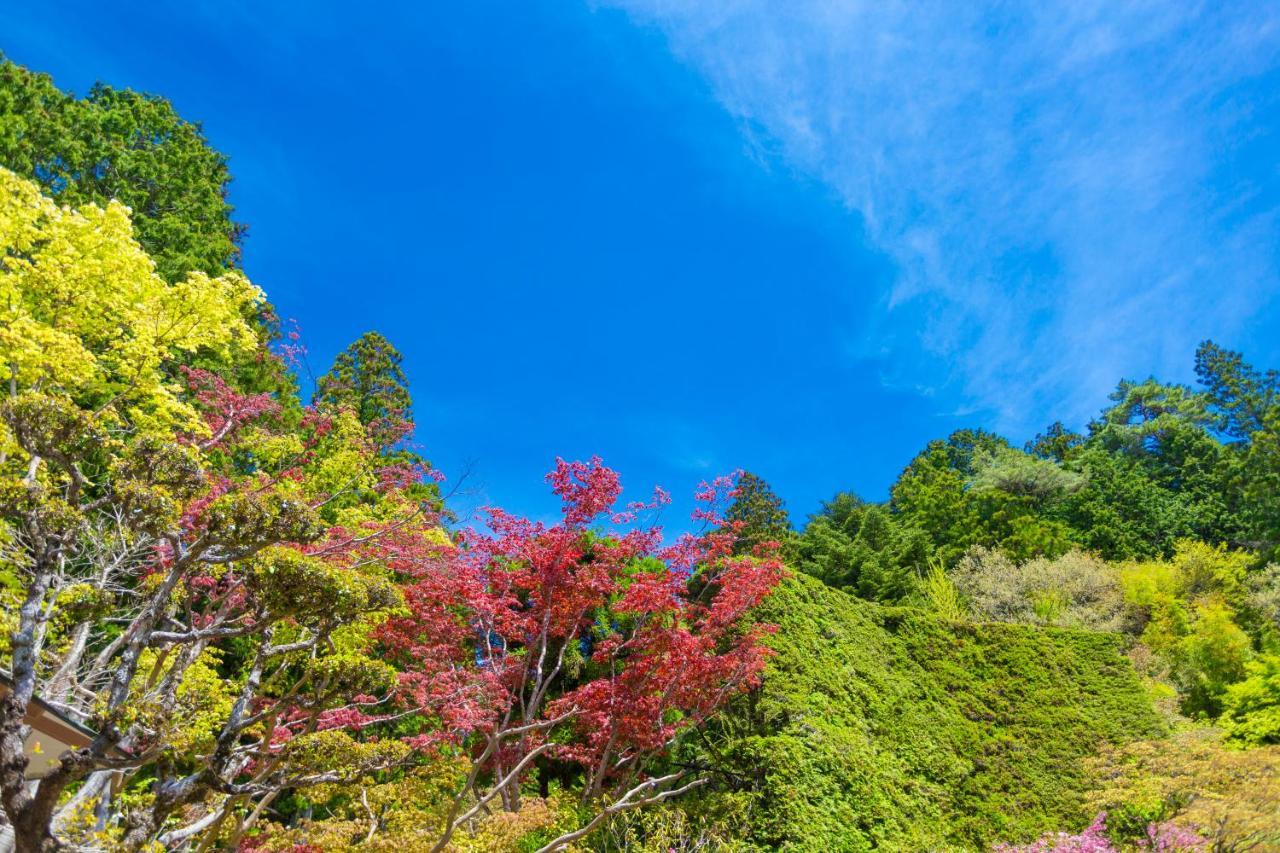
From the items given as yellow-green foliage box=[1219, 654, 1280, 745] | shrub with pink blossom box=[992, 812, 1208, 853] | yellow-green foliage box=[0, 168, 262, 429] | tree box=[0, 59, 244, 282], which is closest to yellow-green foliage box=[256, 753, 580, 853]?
yellow-green foliage box=[0, 168, 262, 429]

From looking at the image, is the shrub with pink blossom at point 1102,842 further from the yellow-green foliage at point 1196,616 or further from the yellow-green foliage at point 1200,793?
the yellow-green foliage at point 1196,616

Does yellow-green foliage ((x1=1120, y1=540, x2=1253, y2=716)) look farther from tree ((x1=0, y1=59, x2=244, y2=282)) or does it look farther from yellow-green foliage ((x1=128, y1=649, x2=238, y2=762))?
tree ((x1=0, y1=59, x2=244, y2=282))

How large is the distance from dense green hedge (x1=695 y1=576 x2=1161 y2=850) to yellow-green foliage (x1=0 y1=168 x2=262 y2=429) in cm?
786

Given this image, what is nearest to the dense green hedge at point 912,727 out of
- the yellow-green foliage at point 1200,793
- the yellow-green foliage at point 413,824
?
the yellow-green foliage at point 1200,793

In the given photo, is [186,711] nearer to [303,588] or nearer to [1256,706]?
[303,588]

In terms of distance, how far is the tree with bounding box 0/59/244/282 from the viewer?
12.1 meters

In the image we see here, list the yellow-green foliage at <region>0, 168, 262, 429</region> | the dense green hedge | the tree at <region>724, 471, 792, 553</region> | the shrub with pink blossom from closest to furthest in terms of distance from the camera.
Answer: the yellow-green foliage at <region>0, 168, 262, 429</region> < the dense green hedge < the shrub with pink blossom < the tree at <region>724, 471, 792, 553</region>

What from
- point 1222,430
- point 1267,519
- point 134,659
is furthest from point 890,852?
point 1222,430

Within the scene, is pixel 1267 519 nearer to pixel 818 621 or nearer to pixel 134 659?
pixel 818 621

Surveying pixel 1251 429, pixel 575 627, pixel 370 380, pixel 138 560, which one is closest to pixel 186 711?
pixel 138 560

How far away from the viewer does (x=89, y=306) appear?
23.2 ft

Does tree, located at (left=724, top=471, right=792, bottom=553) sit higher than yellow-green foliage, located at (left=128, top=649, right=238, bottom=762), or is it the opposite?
tree, located at (left=724, top=471, right=792, bottom=553)

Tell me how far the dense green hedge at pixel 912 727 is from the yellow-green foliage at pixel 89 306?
25.8 ft

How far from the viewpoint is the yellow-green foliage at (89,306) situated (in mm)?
6215
